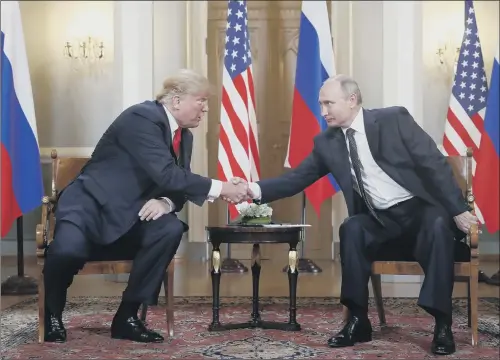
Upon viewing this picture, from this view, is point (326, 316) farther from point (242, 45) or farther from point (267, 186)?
point (242, 45)

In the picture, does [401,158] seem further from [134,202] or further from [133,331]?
[133,331]

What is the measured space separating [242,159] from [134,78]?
1108 mm

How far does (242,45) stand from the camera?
21.4 feet

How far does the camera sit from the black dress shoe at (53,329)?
3.78 m

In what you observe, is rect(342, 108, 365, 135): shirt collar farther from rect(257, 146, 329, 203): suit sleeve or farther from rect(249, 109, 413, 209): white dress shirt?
rect(257, 146, 329, 203): suit sleeve

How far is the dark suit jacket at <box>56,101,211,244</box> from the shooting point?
3814 mm

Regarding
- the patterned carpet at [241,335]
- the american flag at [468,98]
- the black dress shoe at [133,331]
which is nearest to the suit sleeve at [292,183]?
the patterned carpet at [241,335]

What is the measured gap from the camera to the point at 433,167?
12.3ft

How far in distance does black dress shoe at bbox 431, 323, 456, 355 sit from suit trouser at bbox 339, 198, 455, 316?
7cm

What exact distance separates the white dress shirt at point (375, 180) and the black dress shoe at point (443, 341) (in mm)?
660

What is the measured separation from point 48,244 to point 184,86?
3.36ft

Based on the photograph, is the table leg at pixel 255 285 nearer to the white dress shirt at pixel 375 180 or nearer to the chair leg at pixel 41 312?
the white dress shirt at pixel 375 180

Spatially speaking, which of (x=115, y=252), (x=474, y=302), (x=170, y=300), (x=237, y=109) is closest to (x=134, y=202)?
(x=115, y=252)

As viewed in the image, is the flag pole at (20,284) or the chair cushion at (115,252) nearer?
the chair cushion at (115,252)
